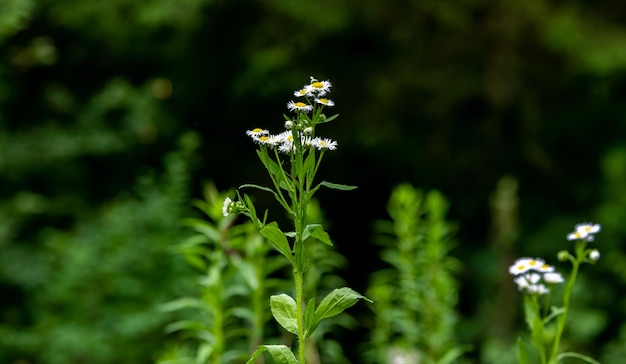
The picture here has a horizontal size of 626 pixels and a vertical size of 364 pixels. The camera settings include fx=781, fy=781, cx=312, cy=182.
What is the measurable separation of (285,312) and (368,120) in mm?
3361

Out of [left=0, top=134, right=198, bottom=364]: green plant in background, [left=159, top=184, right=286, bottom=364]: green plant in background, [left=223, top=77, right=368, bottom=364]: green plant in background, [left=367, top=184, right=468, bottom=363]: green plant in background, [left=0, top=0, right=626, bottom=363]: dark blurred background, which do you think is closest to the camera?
[left=223, top=77, right=368, bottom=364]: green plant in background

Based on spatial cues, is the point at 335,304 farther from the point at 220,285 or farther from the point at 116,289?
the point at 116,289

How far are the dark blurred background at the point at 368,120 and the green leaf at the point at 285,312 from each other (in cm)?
286

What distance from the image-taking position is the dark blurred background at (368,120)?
4301mm

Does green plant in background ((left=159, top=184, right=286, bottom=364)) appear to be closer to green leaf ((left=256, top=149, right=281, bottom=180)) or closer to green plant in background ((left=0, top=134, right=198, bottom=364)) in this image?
green leaf ((left=256, top=149, right=281, bottom=180))

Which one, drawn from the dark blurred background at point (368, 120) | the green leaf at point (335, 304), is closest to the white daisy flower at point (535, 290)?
the green leaf at point (335, 304)

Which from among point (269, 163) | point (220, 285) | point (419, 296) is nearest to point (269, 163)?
point (269, 163)

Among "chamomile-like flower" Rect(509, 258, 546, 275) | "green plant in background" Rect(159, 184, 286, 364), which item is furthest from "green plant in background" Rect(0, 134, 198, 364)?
"chamomile-like flower" Rect(509, 258, 546, 275)

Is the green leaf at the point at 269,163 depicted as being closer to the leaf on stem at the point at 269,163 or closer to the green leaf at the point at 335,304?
the leaf on stem at the point at 269,163

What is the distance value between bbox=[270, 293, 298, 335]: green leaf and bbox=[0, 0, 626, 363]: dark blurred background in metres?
2.86

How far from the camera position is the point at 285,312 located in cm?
126

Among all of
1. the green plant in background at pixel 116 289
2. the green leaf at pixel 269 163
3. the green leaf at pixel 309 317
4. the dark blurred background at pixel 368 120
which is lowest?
the green leaf at pixel 309 317

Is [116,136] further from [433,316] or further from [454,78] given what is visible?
[433,316]

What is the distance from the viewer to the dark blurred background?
430 centimetres
